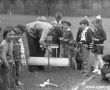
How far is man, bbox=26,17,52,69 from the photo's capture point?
8258mm

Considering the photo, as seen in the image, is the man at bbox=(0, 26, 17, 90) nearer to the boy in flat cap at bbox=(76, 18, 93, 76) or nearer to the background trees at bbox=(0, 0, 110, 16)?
the boy in flat cap at bbox=(76, 18, 93, 76)

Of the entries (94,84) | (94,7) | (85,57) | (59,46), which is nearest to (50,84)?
(94,84)

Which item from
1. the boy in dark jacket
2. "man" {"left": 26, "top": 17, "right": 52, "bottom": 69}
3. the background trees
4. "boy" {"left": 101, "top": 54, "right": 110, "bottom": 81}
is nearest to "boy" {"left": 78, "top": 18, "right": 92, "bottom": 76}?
the boy in dark jacket

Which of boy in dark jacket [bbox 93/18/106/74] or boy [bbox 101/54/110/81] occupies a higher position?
boy in dark jacket [bbox 93/18/106/74]

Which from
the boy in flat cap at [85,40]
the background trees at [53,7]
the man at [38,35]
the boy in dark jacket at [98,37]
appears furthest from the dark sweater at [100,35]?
the background trees at [53,7]

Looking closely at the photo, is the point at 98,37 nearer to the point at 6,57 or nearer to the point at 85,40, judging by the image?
the point at 85,40

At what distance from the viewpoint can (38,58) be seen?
28.7ft

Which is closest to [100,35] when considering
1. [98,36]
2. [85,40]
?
[98,36]

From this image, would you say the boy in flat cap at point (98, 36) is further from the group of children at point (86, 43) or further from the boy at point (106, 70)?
the boy at point (106, 70)

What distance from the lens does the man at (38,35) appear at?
8.26m

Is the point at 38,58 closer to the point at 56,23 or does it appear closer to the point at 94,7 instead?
the point at 56,23

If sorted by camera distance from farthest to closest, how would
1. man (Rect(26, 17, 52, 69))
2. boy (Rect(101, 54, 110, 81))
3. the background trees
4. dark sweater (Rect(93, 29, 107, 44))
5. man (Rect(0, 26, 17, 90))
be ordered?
the background trees → dark sweater (Rect(93, 29, 107, 44)) → man (Rect(26, 17, 52, 69)) → boy (Rect(101, 54, 110, 81)) → man (Rect(0, 26, 17, 90))

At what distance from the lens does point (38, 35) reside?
28.6ft

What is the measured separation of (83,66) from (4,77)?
3531mm
